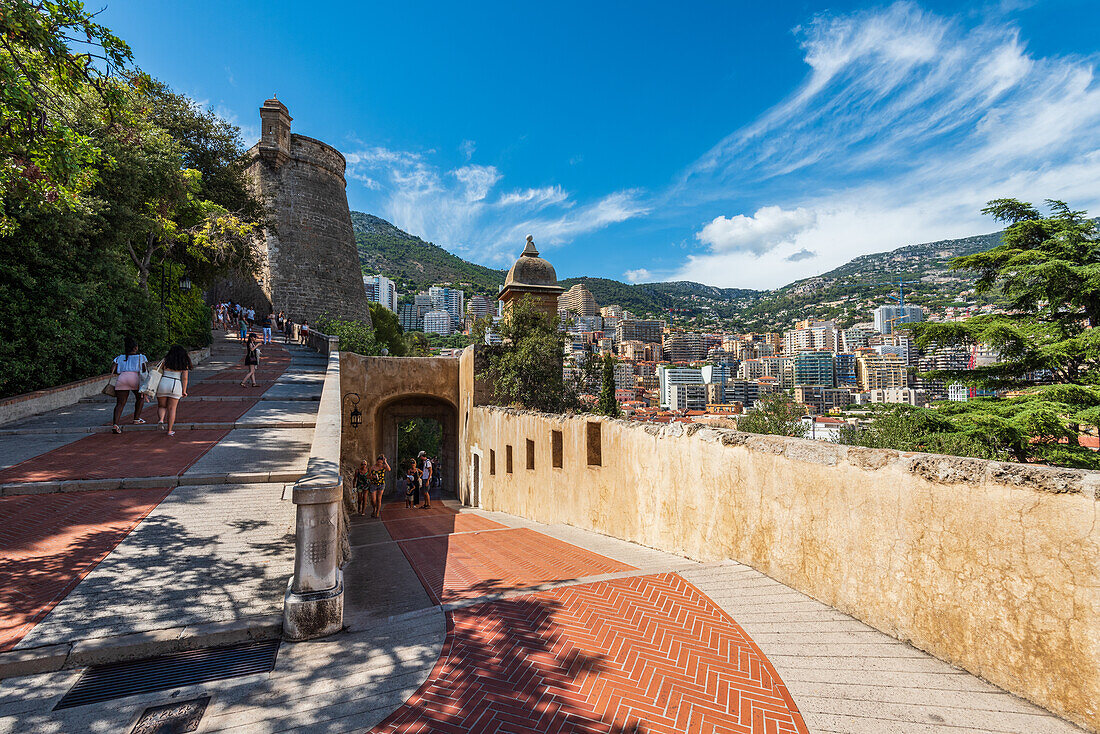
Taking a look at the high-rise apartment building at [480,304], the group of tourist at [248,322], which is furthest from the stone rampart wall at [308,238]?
the high-rise apartment building at [480,304]

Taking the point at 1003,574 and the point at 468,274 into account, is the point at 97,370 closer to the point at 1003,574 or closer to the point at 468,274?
the point at 1003,574

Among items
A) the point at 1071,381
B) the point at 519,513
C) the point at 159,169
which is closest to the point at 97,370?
the point at 159,169

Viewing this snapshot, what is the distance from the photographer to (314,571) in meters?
3.80

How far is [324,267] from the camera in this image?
35125 millimetres

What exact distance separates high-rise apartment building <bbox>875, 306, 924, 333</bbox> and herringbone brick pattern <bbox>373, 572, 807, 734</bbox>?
196085mm

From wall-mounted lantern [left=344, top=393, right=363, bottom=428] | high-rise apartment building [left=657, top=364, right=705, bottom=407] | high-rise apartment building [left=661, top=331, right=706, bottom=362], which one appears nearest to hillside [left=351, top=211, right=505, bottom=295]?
high-rise apartment building [left=657, top=364, right=705, bottom=407]

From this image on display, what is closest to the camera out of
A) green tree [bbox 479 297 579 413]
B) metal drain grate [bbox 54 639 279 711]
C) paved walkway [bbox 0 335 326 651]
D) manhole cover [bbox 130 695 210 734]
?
manhole cover [bbox 130 695 210 734]

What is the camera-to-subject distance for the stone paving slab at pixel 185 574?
346 cm

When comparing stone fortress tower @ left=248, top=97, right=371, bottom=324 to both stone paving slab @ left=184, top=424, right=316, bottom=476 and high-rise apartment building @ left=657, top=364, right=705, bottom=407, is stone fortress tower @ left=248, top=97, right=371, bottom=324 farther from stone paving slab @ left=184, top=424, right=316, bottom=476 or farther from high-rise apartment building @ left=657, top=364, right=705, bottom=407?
high-rise apartment building @ left=657, top=364, right=705, bottom=407

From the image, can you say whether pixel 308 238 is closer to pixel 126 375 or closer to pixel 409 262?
pixel 126 375

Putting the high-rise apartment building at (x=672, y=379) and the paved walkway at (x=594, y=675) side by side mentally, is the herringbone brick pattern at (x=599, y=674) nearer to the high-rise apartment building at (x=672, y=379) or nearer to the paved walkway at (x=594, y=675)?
the paved walkway at (x=594, y=675)

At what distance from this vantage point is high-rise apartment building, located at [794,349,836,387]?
12769 centimetres

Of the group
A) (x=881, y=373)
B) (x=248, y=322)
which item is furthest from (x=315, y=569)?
(x=881, y=373)

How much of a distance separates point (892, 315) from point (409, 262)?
172 metres
